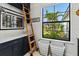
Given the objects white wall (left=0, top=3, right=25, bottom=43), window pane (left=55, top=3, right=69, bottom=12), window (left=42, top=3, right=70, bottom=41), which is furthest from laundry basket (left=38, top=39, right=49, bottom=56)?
window pane (left=55, top=3, right=69, bottom=12)

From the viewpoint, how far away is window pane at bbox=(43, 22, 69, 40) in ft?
4.83

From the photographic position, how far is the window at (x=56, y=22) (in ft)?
4.82

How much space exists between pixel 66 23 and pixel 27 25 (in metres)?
0.52

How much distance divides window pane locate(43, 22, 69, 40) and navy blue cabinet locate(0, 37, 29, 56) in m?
0.30

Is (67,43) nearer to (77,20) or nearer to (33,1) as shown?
(77,20)

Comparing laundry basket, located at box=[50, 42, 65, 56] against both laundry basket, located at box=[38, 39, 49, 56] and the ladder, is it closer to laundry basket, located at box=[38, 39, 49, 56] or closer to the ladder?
laundry basket, located at box=[38, 39, 49, 56]

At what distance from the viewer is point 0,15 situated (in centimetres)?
133

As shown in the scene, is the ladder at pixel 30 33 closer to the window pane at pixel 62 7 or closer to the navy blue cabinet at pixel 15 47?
the navy blue cabinet at pixel 15 47

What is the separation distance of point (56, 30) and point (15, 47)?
0.60m

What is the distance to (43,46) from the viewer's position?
1543mm

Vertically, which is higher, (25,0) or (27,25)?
(25,0)

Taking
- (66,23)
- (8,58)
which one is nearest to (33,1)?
(66,23)

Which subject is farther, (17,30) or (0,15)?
(17,30)

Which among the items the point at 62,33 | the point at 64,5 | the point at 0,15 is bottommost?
the point at 62,33
